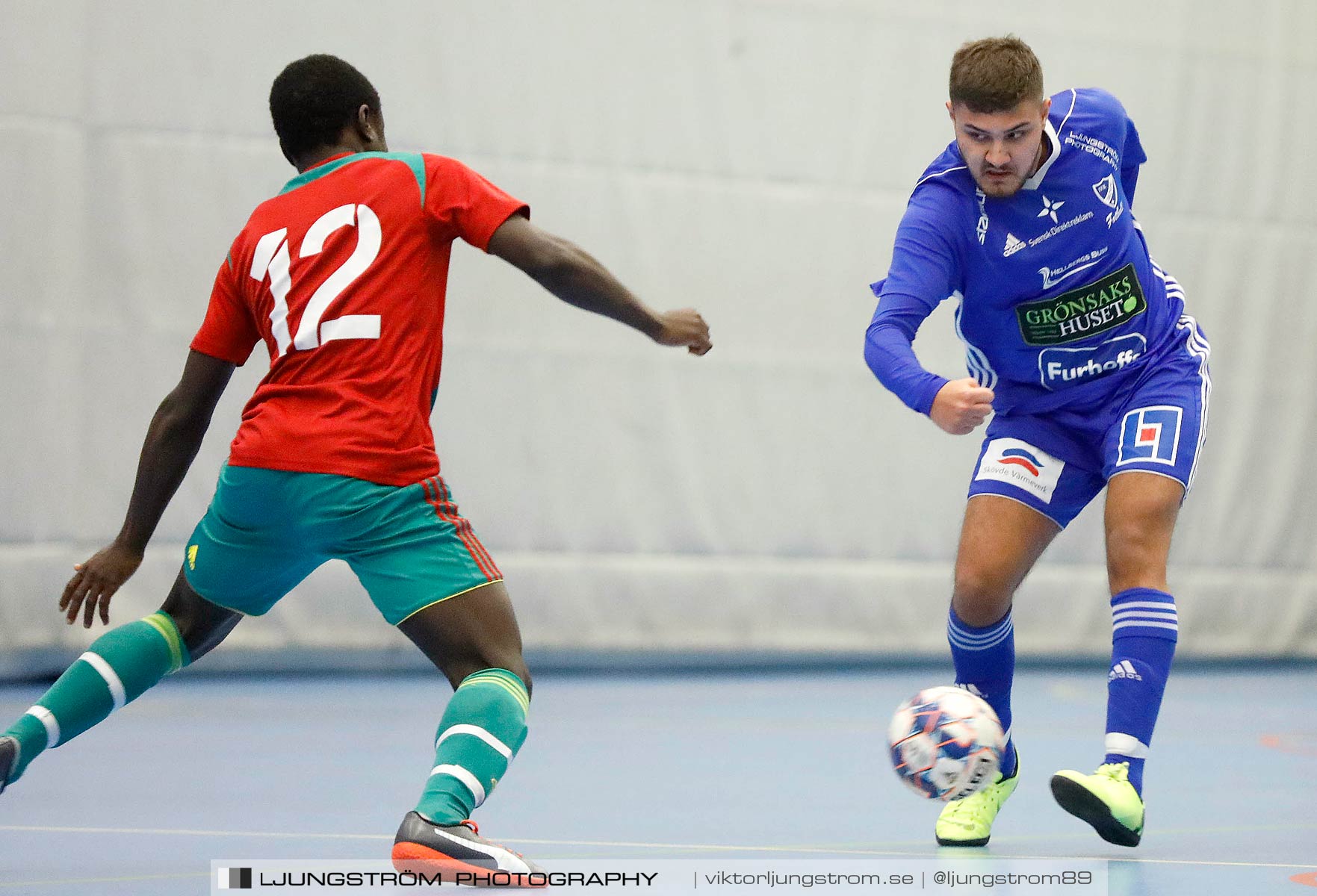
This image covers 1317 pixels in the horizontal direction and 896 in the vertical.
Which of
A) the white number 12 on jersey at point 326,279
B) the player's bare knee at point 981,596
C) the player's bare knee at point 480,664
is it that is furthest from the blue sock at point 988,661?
the white number 12 on jersey at point 326,279

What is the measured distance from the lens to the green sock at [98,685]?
9.74ft

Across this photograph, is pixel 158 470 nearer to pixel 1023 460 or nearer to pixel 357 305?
pixel 357 305

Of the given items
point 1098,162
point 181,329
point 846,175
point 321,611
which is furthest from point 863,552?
point 1098,162

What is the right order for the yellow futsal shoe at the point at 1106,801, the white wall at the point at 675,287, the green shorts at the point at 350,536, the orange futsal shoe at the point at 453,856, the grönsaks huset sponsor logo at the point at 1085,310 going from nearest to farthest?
1. the orange futsal shoe at the point at 453,856
2. the green shorts at the point at 350,536
3. the yellow futsal shoe at the point at 1106,801
4. the grönsaks huset sponsor logo at the point at 1085,310
5. the white wall at the point at 675,287

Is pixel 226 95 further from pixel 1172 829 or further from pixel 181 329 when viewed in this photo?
pixel 1172 829

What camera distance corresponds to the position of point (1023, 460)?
3.62m

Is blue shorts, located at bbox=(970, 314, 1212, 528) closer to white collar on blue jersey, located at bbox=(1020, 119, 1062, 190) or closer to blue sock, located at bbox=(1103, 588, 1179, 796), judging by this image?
blue sock, located at bbox=(1103, 588, 1179, 796)

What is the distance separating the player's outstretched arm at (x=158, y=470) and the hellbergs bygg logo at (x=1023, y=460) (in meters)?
1.86

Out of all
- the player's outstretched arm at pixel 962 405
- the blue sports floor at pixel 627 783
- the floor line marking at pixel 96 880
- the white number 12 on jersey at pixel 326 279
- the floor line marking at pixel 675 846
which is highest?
the white number 12 on jersey at pixel 326 279

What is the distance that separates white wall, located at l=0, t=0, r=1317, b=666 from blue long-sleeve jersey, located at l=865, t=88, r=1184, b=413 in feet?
11.8

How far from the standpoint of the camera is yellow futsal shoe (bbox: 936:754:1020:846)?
11.2ft

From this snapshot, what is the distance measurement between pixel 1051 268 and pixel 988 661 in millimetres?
976

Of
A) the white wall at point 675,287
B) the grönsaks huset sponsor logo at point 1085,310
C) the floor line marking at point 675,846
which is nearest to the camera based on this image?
the floor line marking at point 675,846

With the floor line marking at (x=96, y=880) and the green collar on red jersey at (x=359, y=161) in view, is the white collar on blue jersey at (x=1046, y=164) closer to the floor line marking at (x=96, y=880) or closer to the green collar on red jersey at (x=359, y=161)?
the green collar on red jersey at (x=359, y=161)
